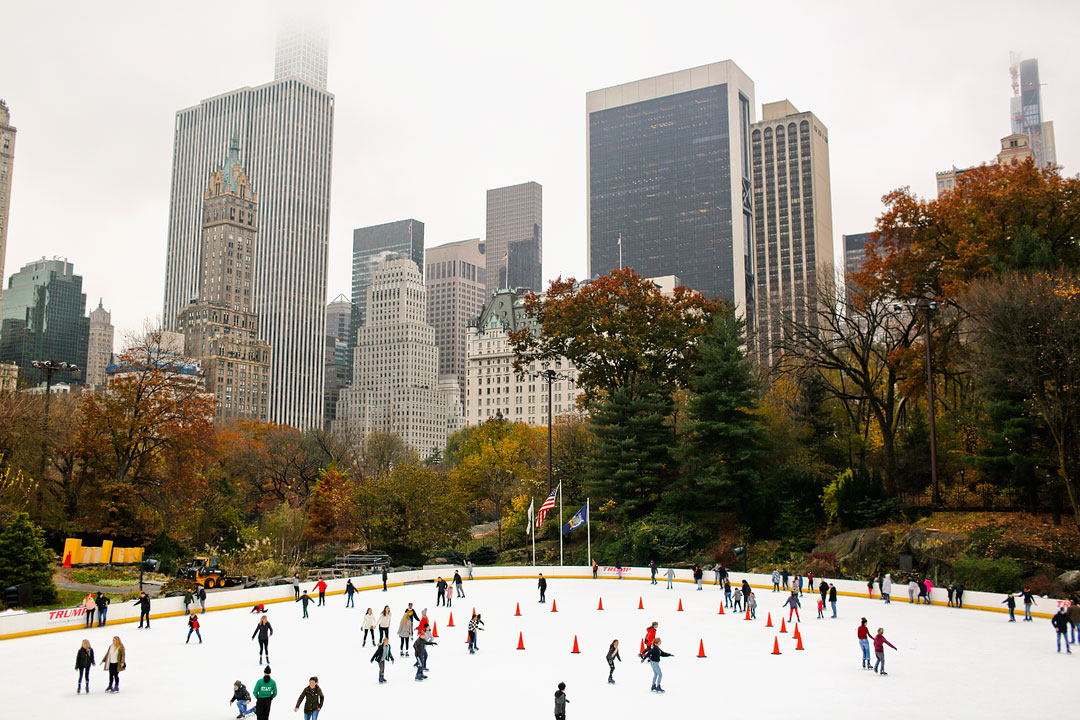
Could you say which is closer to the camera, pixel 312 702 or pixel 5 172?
pixel 312 702

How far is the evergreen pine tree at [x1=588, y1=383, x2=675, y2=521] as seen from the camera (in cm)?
5212

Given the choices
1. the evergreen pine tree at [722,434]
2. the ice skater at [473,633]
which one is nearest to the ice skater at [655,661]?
the ice skater at [473,633]

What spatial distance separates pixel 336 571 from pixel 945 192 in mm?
39998

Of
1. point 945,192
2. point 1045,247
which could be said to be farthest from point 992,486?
point 945,192

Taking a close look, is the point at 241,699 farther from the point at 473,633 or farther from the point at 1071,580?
the point at 1071,580

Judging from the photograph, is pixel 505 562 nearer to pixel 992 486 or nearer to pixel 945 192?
pixel 992 486

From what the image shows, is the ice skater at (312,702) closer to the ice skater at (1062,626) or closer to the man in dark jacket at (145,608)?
the man in dark jacket at (145,608)

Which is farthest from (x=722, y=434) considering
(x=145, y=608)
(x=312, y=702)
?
(x=312, y=702)

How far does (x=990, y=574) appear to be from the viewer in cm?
3300

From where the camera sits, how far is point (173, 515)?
4850cm

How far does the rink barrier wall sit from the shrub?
0.95m

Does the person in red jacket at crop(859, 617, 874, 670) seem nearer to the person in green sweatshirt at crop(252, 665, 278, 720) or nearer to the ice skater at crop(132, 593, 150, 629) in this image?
the person in green sweatshirt at crop(252, 665, 278, 720)

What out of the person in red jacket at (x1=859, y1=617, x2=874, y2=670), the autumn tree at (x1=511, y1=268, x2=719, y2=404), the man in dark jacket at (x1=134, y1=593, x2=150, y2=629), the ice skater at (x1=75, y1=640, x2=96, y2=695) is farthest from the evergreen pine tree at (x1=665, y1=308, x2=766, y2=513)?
the ice skater at (x1=75, y1=640, x2=96, y2=695)

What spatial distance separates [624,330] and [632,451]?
8418 millimetres
